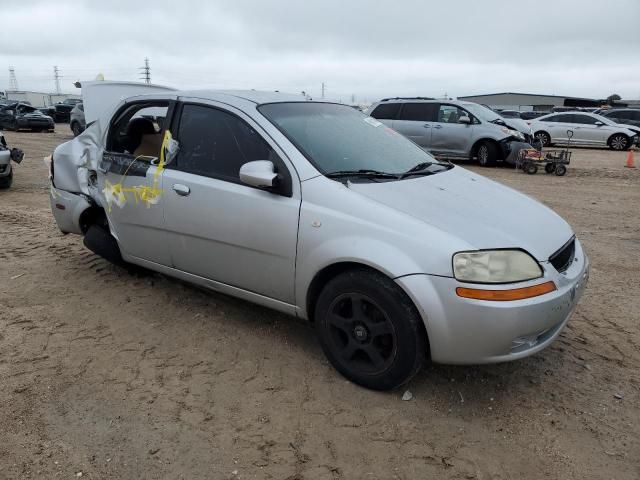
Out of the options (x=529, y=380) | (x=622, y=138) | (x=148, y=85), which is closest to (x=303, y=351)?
(x=529, y=380)

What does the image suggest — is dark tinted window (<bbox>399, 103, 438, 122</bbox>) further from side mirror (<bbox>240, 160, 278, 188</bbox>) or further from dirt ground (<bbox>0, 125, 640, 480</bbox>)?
side mirror (<bbox>240, 160, 278, 188</bbox>)

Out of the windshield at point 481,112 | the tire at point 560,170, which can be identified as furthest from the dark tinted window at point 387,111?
the tire at point 560,170

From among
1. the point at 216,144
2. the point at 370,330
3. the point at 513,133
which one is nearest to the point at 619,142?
the point at 513,133

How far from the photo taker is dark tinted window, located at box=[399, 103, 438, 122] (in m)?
13.7

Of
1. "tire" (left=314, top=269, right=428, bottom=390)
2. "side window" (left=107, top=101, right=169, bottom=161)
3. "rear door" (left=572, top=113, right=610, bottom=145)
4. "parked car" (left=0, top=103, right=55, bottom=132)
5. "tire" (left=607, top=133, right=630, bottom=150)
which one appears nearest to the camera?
"tire" (left=314, top=269, right=428, bottom=390)

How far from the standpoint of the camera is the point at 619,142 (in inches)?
757

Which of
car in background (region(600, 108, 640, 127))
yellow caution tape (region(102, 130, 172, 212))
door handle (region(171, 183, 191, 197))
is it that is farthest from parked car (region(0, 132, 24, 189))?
car in background (region(600, 108, 640, 127))

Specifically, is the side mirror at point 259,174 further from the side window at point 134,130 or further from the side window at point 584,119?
the side window at point 584,119

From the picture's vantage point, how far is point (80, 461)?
2480 mm

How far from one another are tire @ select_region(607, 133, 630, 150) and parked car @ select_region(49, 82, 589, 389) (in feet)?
60.3

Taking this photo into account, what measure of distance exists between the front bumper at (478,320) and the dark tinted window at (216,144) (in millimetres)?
1303

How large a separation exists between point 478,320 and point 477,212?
0.70m

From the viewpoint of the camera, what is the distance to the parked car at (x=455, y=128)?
42.8 ft

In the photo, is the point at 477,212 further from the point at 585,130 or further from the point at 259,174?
the point at 585,130
